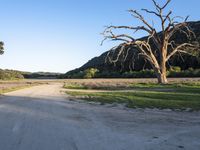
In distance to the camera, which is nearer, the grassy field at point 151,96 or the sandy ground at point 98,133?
the sandy ground at point 98,133

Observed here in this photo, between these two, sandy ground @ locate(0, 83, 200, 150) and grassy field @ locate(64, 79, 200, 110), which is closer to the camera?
sandy ground @ locate(0, 83, 200, 150)

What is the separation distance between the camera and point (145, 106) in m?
16.9

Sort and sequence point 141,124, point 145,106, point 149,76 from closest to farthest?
point 141,124 < point 145,106 < point 149,76

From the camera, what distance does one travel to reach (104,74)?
81.5 meters

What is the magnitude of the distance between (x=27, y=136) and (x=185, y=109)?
9.05 metres

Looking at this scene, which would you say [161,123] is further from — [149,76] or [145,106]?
[149,76]

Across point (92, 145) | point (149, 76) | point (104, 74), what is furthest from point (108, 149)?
point (104, 74)

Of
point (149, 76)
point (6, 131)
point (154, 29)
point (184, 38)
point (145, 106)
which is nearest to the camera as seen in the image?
point (6, 131)

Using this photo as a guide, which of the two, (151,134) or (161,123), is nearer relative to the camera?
(151,134)

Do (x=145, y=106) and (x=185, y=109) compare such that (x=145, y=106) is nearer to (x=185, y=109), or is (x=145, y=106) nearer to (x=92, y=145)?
(x=185, y=109)

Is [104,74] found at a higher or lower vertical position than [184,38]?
lower

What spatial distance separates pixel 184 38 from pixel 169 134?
292 ft

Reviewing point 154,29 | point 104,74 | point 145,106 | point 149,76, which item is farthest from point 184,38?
point 145,106

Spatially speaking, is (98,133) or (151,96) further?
(151,96)
